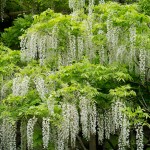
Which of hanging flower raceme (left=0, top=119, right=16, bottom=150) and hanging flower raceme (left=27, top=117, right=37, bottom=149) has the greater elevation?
hanging flower raceme (left=27, top=117, right=37, bottom=149)

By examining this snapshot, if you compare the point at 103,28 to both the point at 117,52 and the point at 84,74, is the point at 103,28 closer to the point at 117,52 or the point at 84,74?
the point at 117,52

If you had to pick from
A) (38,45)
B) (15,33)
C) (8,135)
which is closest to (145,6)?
(38,45)

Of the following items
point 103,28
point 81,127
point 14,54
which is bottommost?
point 81,127

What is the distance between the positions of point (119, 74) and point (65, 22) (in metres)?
1.91

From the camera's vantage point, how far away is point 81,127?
9305mm

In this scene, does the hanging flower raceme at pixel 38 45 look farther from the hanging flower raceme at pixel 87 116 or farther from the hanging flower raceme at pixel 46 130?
the hanging flower raceme at pixel 46 130

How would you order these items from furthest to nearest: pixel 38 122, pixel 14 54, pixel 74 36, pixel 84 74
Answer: pixel 14 54 < pixel 74 36 < pixel 38 122 < pixel 84 74

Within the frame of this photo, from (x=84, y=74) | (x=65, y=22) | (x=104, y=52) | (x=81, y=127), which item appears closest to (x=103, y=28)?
(x=104, y=52)

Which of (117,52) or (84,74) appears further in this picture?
(117,52)

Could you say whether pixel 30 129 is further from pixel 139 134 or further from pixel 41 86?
pixel 139 134

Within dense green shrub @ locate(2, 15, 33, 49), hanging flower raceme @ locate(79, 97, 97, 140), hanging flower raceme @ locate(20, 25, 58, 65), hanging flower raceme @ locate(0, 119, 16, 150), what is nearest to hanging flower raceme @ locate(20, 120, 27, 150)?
hanging flower raceme @ locate(0, 119, 16, 150)

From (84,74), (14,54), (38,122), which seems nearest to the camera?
(84,74)

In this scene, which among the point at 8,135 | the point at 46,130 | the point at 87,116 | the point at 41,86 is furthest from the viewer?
the point at 8,135

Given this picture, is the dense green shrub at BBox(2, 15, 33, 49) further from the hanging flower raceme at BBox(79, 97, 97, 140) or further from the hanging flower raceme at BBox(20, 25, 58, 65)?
the hanging flower raceme at BBox(79, 97, 97, 140)
